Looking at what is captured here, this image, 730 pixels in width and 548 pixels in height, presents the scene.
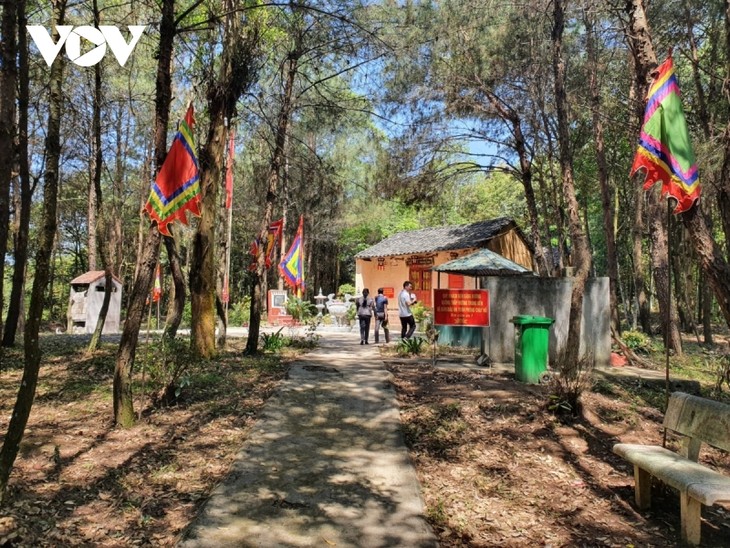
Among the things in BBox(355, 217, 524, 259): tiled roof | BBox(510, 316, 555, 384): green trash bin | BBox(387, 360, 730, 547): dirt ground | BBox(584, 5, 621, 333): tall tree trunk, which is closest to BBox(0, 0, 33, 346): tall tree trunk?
BBox(387, 360, 730, 547): dirt ground

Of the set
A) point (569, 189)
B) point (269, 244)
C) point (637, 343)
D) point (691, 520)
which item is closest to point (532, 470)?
point (691, 520)

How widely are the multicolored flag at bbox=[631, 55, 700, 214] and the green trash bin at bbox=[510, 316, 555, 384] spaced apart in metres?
3.46

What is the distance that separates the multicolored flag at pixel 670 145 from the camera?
4957mm

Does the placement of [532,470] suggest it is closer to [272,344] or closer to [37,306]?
[37,306]

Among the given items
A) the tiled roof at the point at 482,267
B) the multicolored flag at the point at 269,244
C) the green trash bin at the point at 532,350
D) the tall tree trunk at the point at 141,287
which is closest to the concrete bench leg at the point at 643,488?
the green trash bin at the point at 532,350

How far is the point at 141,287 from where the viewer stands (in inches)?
224

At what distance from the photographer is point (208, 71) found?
9.50 metres

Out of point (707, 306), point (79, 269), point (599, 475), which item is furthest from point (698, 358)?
point (79, 269)

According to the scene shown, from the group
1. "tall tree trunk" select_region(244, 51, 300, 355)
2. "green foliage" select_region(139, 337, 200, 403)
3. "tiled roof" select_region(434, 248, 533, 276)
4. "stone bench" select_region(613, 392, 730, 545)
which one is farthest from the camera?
"tiled roof" select_region(434, 248, 533, 276)

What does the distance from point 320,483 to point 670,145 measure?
4525 mm

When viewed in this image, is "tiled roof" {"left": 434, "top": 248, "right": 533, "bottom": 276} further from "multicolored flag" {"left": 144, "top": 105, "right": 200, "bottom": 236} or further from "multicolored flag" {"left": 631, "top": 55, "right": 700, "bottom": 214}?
"multicolored flag" {"left": 144, "top": 105, "right": 200, "bottom": 236}

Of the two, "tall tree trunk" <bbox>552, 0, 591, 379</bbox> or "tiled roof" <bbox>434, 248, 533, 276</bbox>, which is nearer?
"tall tree trunk" <bbox>552, 0, 591, 379</bbox>

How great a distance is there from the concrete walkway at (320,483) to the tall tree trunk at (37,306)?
52.7 inches

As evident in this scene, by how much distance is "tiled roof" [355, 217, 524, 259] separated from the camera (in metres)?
22.5
